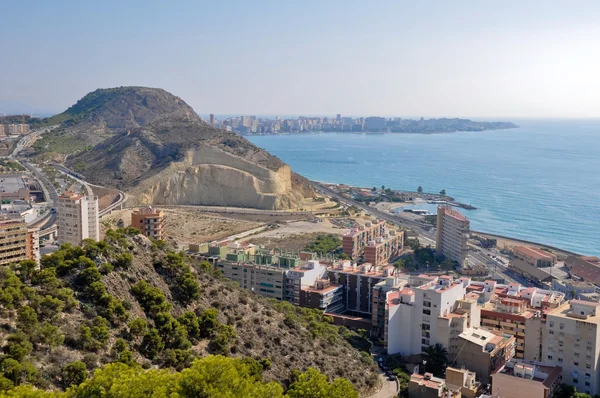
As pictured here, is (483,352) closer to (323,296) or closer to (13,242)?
(323,296)

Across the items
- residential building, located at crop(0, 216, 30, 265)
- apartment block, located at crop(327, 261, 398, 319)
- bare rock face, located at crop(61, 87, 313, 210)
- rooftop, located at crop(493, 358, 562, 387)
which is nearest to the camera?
rooftop, located at crop(493, 358, 562, 387)

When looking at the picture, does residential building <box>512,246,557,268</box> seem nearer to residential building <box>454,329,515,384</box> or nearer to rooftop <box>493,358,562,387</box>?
residential building <box>454,329,515,384</box>

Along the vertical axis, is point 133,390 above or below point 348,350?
above

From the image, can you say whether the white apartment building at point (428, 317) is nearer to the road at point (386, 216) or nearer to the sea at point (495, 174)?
the road at point (386, 216)

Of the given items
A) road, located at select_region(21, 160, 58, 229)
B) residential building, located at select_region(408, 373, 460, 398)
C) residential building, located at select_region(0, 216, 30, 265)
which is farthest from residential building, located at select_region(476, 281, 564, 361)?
road, located at select_region(21, 160, 58, 229)

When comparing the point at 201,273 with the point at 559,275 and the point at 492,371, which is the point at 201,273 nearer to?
the point at 492,371

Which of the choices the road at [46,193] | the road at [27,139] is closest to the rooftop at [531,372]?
the road at [46,193]

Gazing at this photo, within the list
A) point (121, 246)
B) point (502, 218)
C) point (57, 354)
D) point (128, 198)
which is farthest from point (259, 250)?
point (502, 218)
